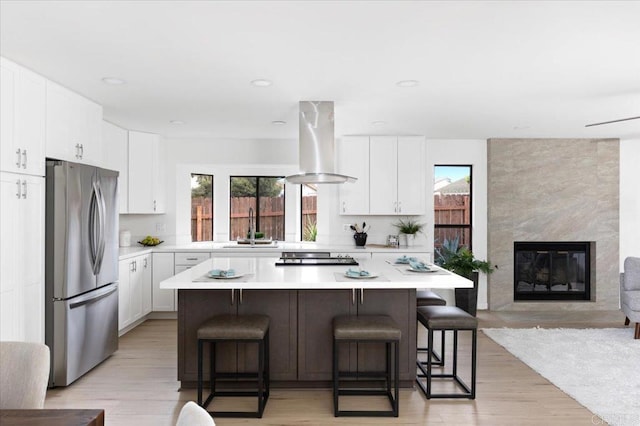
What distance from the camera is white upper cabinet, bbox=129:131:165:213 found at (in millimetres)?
5664

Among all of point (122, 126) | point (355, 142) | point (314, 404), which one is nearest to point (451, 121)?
point (355, 142)

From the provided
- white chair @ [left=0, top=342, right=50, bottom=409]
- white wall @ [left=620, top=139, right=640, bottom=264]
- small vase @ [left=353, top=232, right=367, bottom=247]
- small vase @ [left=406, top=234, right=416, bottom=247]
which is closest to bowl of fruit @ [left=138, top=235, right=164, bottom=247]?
small vase @ [left=353, top=232, right=367, bottom=247]

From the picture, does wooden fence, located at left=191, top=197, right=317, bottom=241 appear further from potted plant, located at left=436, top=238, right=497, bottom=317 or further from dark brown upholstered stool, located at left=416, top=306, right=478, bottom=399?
dark brown upholstered stool, located at left=416, top=306, right=478, bottom=399

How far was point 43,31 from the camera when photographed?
262cm

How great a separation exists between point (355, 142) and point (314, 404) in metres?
3.59

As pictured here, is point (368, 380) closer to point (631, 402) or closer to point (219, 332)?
point (219, 332)

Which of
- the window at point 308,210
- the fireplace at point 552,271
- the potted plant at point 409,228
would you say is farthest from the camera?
the window at point 308,210

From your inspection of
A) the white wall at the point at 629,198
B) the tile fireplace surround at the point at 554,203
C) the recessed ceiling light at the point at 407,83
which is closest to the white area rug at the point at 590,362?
the tile fireplace surround at the point at 554,203

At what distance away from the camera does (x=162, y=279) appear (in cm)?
557

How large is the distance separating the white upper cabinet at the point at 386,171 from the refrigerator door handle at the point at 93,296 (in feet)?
10.1

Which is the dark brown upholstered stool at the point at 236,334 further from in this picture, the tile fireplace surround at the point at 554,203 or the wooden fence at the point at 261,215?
the tile fireplace surround at the point at 554,203

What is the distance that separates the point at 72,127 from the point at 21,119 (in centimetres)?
63

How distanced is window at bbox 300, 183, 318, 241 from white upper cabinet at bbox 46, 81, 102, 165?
2.92 metres

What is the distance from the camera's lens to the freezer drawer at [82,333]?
11.2 ft
